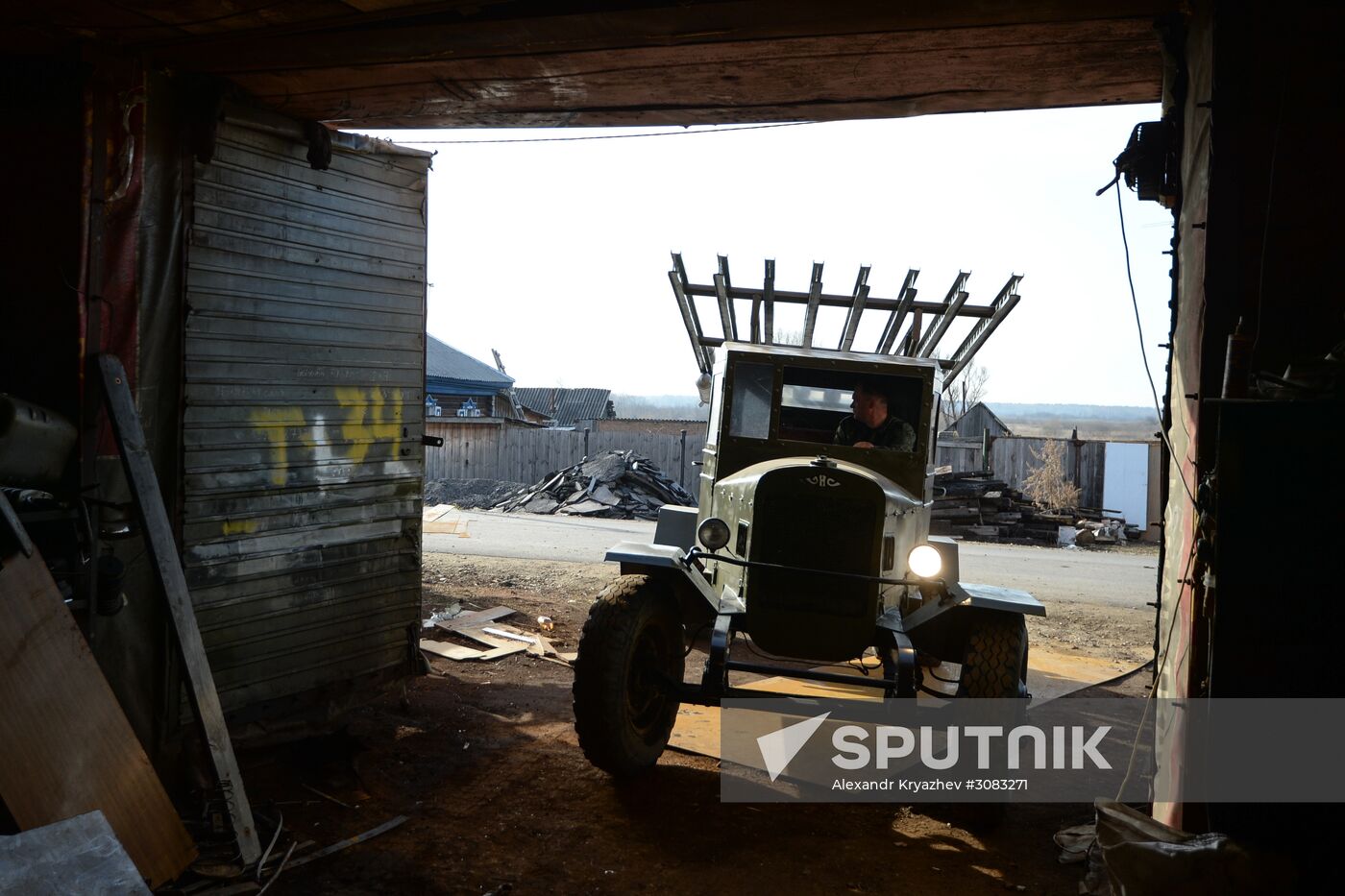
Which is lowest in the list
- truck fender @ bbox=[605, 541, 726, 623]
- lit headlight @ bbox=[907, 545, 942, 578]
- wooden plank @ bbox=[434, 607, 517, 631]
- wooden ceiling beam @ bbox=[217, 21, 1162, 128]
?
wooden plank @ bbox=[434, 607, 517, 631]

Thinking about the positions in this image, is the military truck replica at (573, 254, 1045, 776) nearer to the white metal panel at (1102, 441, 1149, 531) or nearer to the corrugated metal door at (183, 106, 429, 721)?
the corrugated metal door at (183, 106, 429, 721)

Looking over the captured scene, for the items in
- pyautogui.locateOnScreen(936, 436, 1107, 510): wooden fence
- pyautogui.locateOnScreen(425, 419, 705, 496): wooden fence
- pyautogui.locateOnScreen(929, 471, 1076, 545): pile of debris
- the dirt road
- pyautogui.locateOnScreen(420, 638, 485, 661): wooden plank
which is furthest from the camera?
pyautogui.locateOnScreen(425, 419, 705, 496): wooden fence

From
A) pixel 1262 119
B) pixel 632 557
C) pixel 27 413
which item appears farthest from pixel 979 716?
pixel 27 413

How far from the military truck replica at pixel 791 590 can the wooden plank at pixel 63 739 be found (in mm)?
1816

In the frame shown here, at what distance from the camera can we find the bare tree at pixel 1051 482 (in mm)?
19812

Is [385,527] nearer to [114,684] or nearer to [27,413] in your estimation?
[114,684]

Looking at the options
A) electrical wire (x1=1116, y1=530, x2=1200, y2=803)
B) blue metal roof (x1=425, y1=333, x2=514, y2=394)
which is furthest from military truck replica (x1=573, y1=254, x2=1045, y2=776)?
blue metal roof (x1=425, y1=333, x2=514, y2=394)

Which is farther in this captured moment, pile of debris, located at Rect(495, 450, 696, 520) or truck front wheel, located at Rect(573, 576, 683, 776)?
pile of debris, located at Rect(495, 450, 696, 520)

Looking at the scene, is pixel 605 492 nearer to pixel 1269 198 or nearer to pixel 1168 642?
pixel 1168 642

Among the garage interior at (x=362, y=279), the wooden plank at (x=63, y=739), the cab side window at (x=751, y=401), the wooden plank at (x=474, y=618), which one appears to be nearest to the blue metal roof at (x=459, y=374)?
the wooden plank at (x=474, y=618)

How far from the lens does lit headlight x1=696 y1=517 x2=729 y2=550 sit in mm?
5102

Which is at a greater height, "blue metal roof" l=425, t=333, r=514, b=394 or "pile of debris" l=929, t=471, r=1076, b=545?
"blue metal roof" l=425, t=333, r=514, b=394

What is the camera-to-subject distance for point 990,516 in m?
17.2

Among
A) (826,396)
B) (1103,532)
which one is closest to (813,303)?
(826,396)
